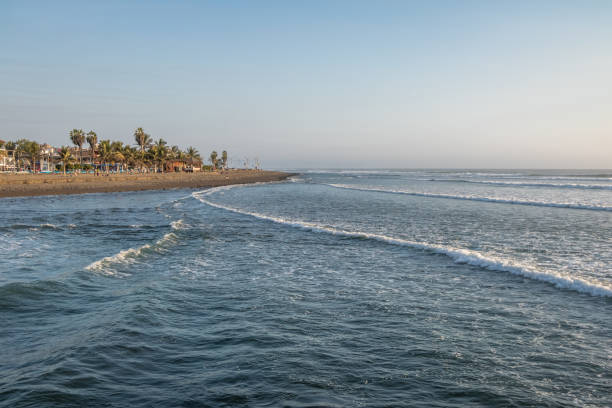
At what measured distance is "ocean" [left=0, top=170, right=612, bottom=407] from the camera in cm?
522

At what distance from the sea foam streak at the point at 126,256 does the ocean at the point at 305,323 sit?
84mm

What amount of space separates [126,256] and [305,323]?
28.8ft

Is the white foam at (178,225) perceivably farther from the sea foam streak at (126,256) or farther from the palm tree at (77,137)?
the palm tree at (77,137)

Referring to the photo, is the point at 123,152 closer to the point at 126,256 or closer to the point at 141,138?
the point at 141,138

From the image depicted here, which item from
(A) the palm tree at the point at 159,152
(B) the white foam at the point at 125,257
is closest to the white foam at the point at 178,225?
(B) the white foam at the point at 125,257

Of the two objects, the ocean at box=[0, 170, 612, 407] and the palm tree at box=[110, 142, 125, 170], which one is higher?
the palm tree at box=[110, 142, 125, 170]

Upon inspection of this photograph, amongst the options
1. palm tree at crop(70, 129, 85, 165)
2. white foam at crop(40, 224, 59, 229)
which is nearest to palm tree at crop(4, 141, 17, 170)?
palm tree at crop(70, 129, 85, 165)

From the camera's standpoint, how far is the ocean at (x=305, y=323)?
17.1 ft

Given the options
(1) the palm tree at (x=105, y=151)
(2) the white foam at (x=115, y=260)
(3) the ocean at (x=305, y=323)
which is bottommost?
(3) the ocean at (x=305, y=323)

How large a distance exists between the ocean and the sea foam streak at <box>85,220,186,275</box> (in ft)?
0.28

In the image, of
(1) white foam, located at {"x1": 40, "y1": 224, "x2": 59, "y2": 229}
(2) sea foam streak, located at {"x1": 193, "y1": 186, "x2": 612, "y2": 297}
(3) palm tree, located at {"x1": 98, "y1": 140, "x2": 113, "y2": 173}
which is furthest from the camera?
(3) palm tree, located at {"x1": 98, "y1": 140, "x2": 113, "y2": 173}

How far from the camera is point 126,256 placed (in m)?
13.8

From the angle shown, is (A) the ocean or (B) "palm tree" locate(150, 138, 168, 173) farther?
(B) "palm tree" locate(150, 138, 168, 173)

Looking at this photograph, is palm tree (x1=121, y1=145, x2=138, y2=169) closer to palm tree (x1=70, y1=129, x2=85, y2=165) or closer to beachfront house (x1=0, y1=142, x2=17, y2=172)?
palm tree (x1=70, y1=129, x2=85, y2=165)
